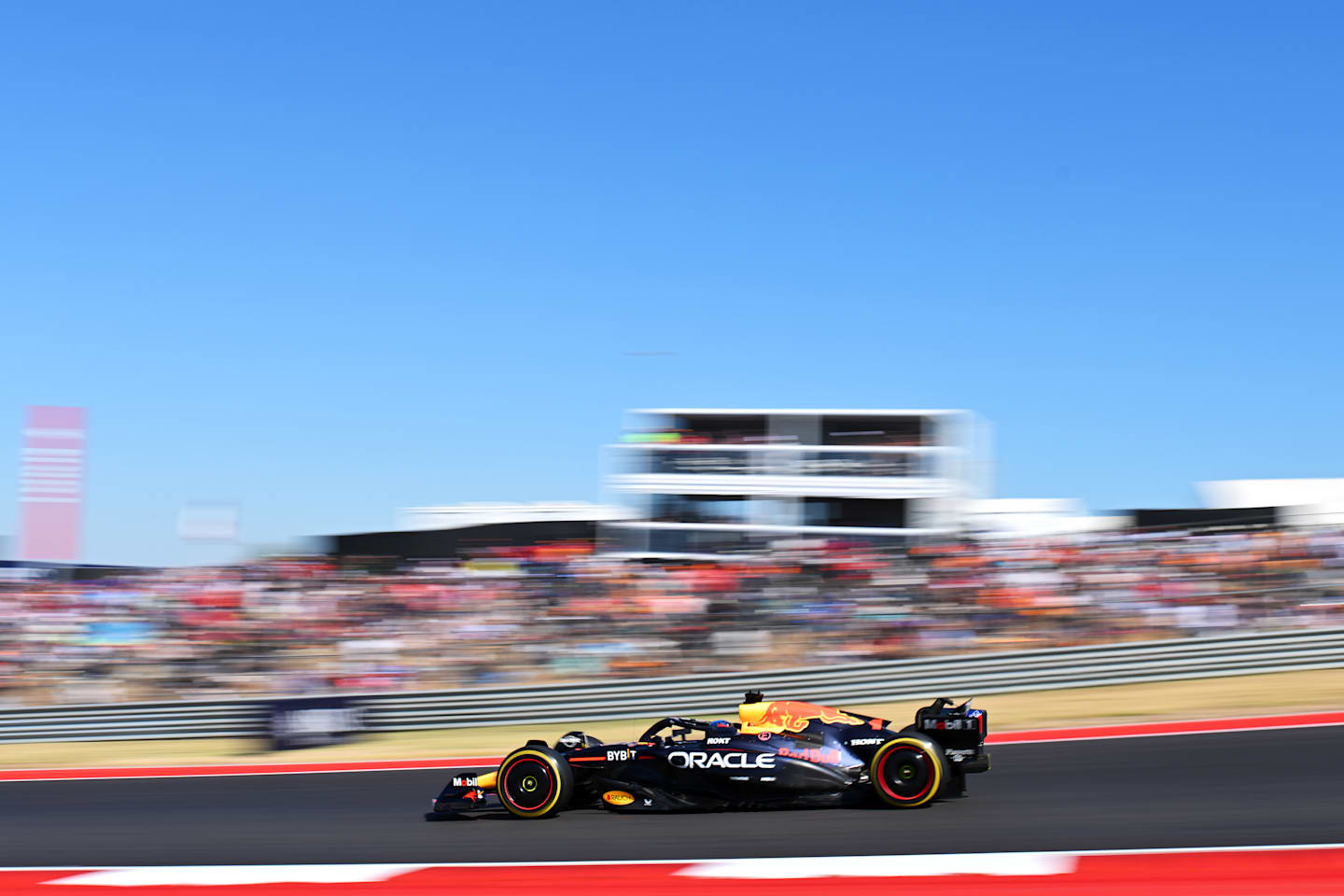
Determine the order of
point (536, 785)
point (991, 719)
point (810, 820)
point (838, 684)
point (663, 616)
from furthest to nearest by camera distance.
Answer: point (663, 616)
point (838, 684)
point (991, 719)
point (536, 785)
point (810, 820)

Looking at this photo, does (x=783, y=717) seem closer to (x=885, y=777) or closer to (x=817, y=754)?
(x=817, y=754)

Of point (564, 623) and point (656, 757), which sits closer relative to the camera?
point (656, 757)

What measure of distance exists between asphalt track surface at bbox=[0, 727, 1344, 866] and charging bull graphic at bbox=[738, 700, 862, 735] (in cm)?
60

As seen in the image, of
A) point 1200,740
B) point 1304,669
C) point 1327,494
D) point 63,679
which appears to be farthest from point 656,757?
point 1327,494

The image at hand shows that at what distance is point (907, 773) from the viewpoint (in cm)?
865

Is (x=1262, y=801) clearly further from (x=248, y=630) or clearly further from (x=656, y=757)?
(x=248, y=630)

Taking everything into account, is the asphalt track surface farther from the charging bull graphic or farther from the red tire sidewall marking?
the charging bull graphic

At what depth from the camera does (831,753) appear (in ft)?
29.0

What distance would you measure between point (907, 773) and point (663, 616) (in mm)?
6916

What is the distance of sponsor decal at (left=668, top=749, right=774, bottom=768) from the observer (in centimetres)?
890

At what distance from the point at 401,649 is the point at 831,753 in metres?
8.17

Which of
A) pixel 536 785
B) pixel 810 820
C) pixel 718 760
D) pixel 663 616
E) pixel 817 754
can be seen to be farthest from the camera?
pixel 663 616

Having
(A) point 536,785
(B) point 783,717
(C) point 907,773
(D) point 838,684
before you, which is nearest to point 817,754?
(B) point 783,717

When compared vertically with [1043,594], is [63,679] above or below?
below
